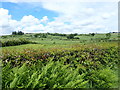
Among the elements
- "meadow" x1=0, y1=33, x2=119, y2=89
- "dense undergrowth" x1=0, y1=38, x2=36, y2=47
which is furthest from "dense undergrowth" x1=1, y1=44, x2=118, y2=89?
"dense undergrowth" x1=0, y1=38, x2=36, y2=47

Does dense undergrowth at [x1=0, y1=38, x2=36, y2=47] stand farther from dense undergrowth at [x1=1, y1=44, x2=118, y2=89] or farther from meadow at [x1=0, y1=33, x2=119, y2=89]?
dense undergrowth at [x1=1, y1=44, x2=118, y2=89]

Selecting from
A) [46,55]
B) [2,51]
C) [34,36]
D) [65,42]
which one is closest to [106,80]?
[46,55]

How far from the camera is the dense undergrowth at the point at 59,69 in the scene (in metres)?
3.08

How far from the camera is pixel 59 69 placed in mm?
3871

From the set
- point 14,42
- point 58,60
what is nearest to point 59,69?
point 58,60

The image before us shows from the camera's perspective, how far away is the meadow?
10.5 feet

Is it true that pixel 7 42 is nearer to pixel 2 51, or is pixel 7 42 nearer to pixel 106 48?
pixel 2 51

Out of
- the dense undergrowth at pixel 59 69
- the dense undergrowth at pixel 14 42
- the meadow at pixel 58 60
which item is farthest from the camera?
the dense undergrowth at pixel 14 42

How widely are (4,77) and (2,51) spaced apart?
5.16 ft

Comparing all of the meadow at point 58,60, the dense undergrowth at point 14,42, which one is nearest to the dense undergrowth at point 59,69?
the meadow at point 58,60

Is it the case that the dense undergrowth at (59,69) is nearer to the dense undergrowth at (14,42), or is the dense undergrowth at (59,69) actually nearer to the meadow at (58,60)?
the meadow at (58,60)

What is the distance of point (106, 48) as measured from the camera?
23.2 feet

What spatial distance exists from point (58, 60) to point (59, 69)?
0.63m

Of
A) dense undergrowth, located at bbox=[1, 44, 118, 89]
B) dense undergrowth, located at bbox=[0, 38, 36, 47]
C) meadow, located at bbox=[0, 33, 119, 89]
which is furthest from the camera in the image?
dense undergrowth, located at bbox=[0, 38, 36, 47]
